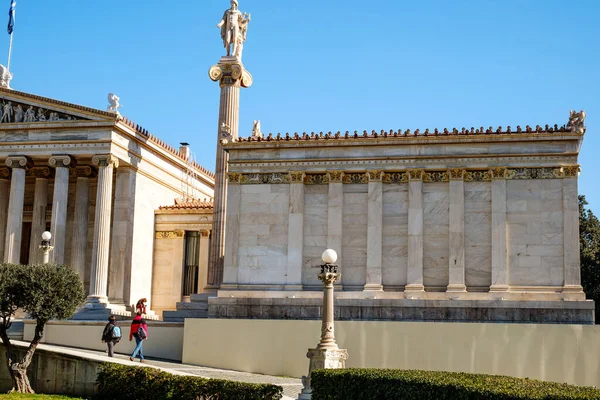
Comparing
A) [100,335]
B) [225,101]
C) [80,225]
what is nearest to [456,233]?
[225,101]

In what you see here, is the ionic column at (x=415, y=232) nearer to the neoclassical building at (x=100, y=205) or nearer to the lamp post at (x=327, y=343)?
the lamp post at (x=327, y=343)

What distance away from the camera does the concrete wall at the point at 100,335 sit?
35.8 metres

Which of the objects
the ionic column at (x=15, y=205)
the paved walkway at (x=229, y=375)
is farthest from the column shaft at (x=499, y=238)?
the ionic column at (x=15, y=205)

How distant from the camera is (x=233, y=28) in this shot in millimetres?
42281

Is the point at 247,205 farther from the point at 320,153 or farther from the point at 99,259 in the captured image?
the point at 99,259

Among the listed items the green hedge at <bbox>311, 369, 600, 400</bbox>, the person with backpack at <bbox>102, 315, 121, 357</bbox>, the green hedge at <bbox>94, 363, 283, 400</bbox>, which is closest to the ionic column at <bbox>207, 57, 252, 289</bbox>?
the person with backpack at <bbox>102, 315, 121, 357</bbox>

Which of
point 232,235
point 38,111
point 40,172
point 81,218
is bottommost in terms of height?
point 232,235

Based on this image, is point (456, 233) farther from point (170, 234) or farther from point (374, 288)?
point (170, 234)

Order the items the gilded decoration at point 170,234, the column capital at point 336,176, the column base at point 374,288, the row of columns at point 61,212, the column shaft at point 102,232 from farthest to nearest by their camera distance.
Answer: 1. the gilded decoration at point 170,234
2. the row of columns at point 61,212
3. the column shaft at point 102,232
4. the column capital at point 336,176
5. the column base at point 374,288

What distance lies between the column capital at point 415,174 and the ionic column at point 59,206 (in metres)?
17.9

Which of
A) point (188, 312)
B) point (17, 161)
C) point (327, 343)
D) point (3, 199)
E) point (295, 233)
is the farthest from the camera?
point (3, 199)

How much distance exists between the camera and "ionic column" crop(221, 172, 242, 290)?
120 feet

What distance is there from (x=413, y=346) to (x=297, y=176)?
9.30 m

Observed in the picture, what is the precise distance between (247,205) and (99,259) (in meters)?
10.3
